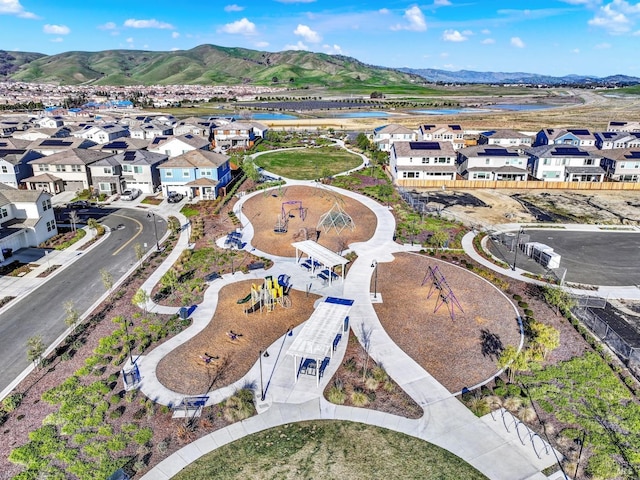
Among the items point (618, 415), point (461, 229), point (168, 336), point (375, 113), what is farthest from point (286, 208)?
point (375, 113)

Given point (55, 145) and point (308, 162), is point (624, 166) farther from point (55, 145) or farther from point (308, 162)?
point (55, 145)

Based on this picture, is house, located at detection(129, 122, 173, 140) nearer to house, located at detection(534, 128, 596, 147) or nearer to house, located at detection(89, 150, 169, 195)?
house, located at detection(89, 150, 169, 195)

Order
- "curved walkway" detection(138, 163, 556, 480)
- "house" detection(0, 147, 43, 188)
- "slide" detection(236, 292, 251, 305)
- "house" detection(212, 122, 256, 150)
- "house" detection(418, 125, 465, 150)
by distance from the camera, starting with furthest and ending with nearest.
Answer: "house" detection(212, 122, 256, 150)
"house" detection(418, 125, 465, 150)
"house" detection(0, 147, 43, 188)
"slide" detection(236, 292, 251, 305)
"curved walkway" detection(138, 163, 556, 480)

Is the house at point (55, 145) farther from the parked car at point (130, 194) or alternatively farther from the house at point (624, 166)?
the house at point (624, 166)

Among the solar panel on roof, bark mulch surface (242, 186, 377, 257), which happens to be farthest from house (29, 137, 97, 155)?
the solar panel on roof

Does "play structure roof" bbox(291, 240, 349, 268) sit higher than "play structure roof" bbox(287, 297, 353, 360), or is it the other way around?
"play structure roof" bbox(291, 240, 349, 268)

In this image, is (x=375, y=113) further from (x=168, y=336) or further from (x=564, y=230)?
(x=168, y=336)

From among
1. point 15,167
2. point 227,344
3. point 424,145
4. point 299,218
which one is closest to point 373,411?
point 227,344

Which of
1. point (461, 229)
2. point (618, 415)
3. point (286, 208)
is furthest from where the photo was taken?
point (286, 208)
